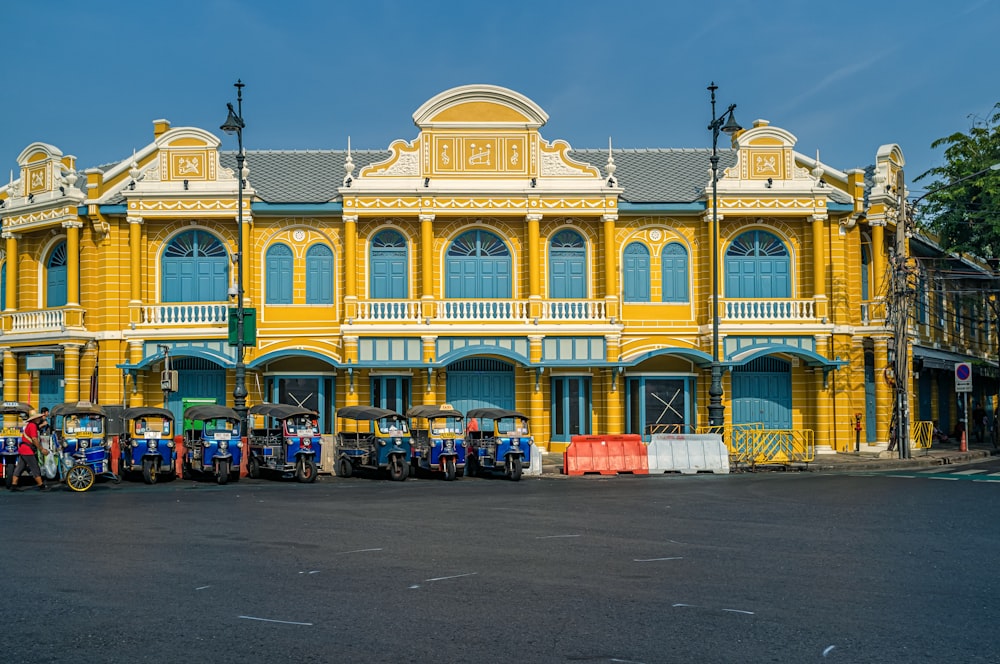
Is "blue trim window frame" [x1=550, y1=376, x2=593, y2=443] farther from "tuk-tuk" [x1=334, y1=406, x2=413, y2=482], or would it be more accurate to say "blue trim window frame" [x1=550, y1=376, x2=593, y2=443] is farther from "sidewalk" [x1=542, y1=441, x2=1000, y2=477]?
"tuk-tuk" [x1=334, y1=406, x2=413, y2=482]

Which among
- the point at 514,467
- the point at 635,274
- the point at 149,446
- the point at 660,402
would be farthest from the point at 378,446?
the point at 635,274

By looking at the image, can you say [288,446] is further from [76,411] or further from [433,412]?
[76,411]

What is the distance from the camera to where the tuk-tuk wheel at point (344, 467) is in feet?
82.2

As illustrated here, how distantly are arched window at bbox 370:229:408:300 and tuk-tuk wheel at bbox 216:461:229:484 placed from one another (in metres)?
10.2

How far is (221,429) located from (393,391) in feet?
27.8

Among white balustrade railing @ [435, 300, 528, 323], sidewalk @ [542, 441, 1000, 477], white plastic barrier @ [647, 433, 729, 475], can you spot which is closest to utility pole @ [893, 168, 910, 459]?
sidewalk @ [542, 441, 1000, 477]

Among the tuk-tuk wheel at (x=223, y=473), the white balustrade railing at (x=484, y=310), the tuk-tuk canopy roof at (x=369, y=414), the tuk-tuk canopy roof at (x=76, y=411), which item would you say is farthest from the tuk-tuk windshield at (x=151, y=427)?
the white balustrade railing at (x=484, y=310)

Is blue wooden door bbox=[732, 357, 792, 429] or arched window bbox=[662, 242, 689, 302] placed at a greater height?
arched window bbox=[662, 242, 689, 302]

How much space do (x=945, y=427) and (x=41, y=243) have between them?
35.2 metres

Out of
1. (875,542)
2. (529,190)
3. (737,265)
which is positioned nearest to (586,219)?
(529,190)

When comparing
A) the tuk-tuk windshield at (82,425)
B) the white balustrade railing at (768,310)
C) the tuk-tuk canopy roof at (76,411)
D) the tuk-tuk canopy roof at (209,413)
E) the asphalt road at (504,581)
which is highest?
the white balustrade railing at (768,310)

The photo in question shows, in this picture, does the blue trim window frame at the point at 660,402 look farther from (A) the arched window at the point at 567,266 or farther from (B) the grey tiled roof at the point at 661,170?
(B) the grey tiled roof at the point at 661,170

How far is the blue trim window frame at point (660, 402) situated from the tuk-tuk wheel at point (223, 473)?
1378 centimetres

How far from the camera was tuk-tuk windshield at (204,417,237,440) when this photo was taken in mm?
23047
